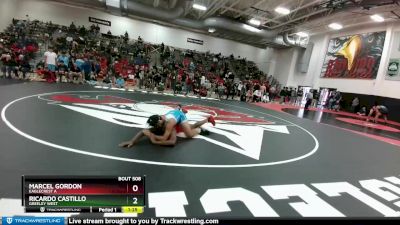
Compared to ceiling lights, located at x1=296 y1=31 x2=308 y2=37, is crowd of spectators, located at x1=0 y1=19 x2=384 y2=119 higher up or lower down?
lower down

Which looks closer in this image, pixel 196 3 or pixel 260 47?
pixel 196 3

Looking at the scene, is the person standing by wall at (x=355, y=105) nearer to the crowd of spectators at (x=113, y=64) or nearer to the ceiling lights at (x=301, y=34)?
the crowd of spectators at (x=113, y=64)

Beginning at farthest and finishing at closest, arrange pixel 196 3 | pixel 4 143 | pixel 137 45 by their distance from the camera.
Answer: pixel 137 45, pixel 196 3, pixel 4 143

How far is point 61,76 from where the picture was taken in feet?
44.8

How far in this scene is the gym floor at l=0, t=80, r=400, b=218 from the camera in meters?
2.70

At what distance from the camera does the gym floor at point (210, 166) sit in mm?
2695

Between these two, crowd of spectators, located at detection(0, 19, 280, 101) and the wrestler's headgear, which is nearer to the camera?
the wrestler's headgear

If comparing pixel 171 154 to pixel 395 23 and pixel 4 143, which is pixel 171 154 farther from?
pixel 395 23

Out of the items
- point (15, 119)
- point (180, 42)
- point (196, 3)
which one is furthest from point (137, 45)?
point (15, 119)

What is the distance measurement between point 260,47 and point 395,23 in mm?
12241
